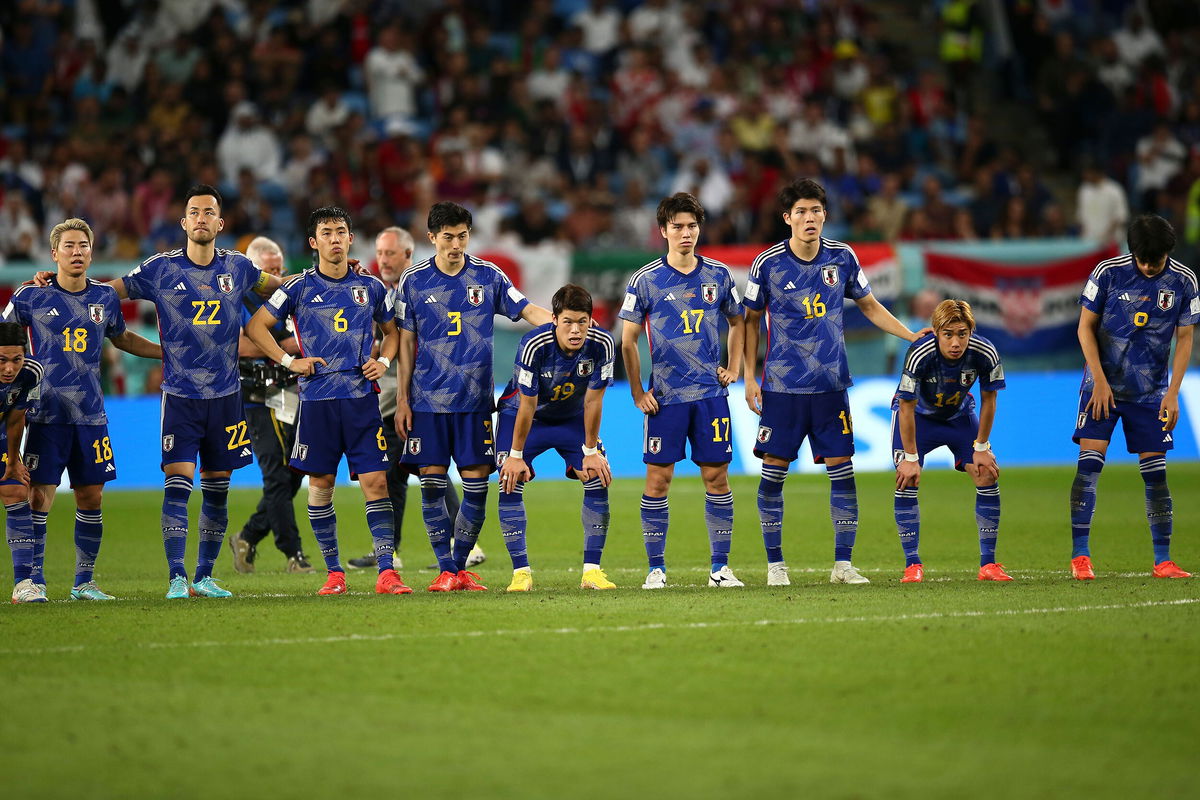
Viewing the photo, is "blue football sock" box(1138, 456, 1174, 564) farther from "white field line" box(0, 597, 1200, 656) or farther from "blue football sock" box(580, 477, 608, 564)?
"blue football sock" box(580, 477, 608, 564)

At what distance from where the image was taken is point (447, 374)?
9977 mm

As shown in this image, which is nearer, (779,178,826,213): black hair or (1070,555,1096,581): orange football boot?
(1070,555,1096,581): orange football boot

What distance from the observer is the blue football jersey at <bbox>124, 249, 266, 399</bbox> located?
32.7ft

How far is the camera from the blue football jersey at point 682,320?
9992 millimetres

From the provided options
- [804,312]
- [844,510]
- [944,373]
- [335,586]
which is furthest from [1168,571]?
[335,586]

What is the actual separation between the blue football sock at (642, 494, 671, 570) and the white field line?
1.81m

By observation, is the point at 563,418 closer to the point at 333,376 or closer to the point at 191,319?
the point at 333,376

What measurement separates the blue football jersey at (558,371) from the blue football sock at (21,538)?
3062 millimetres

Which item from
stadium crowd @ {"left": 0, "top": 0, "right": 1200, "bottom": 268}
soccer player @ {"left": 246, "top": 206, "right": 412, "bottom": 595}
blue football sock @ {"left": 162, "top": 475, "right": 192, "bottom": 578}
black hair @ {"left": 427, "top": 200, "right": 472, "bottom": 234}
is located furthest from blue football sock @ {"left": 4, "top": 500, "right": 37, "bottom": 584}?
stadium crowd @ {"left": 0, "top": 0, "right": 1200, "bottom": 268}

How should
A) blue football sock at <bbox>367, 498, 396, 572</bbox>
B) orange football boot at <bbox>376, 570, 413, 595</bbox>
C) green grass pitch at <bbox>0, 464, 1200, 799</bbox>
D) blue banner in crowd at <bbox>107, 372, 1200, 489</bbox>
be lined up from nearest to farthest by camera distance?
green grass pitch at <bbox>0, 464, 1200, 799</bbox> → orange football boot at <bbox>376, 570, 413, 595</bbox> → blue football sock at <bbox>367, 498, 396, 572</bbox> → blue banner in crowd at <bbox>107, 372, 1200, 489</bbox>

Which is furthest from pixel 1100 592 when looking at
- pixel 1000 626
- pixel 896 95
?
pixel 896 95

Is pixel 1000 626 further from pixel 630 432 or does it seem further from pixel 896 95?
pixel 896 95

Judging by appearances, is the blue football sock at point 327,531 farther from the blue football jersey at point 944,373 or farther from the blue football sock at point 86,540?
the blue football jersey at point 944,373

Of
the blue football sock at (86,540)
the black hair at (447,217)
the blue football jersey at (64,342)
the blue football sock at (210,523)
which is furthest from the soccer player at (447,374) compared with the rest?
the blue football sock at (86,540)
